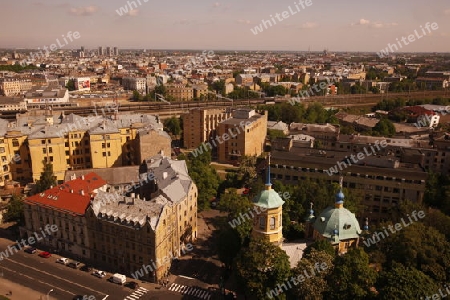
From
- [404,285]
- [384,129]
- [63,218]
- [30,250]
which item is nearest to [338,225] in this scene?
[404,285]

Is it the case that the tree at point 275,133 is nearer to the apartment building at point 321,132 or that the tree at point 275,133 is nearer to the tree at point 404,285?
the apartment building at point 321,132

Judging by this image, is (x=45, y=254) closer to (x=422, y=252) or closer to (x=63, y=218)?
(x=63, y=218)

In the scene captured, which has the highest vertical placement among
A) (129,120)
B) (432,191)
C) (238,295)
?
(129,120)

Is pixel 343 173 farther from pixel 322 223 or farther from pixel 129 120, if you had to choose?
pixel 129 120

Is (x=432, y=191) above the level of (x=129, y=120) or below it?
below

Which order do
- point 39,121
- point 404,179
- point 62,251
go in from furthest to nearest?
point 39,121, point 404,179, point 62,251

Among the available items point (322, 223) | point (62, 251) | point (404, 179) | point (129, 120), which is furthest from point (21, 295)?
point (404, 179)
